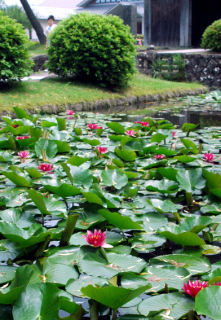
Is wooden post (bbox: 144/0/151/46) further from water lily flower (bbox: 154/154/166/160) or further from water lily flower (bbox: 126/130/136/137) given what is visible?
water lily flower (bbox: 154/154/166/160)

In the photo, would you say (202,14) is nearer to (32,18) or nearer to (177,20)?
(177,20)

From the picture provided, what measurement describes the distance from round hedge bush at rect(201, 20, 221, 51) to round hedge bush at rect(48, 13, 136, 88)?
5623mm

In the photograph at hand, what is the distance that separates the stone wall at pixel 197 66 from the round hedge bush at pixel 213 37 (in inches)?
33.0

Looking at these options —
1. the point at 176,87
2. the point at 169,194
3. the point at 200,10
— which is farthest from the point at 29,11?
the point at 169,194

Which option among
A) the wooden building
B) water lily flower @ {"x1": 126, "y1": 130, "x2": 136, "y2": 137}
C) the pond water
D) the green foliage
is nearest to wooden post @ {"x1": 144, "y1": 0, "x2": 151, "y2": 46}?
the wooden building

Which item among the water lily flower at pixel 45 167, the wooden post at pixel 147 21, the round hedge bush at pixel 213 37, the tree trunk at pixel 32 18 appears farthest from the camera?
the tree trunk at pixel 32 18

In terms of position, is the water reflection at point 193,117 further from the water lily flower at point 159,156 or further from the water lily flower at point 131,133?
the water lily flower at point 159,156

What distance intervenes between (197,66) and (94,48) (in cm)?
596

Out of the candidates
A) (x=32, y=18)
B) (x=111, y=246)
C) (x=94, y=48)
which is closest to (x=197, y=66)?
(x=94, y=48)

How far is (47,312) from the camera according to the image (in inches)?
39.2

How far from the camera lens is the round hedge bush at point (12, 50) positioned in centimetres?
594

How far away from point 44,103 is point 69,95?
0.83 meters

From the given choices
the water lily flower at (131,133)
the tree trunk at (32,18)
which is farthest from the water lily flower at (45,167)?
the tree trunk at (32,18)

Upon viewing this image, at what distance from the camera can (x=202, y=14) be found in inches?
648
